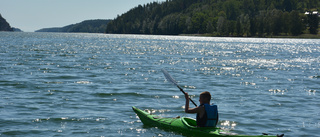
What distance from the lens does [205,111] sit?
10656mm

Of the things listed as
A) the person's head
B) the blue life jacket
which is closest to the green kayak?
the blue life jacket

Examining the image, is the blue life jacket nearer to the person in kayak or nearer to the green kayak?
the person in kayak

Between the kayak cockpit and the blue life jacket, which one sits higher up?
the blue life jacket

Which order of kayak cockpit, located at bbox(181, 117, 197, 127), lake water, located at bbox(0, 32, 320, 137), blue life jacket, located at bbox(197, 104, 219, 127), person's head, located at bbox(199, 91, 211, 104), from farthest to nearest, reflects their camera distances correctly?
lake water, located at bbox(0, 32, 320, 137) < kayak cockpit, located at bbox(181, 117, 197, 127) < blue life jacket, located at bbox(197, 104, 219, 127) < person's head, located at bbox(199, 91, 211, 104)

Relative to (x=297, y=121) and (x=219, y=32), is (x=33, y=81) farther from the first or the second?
(x=219, y=32)

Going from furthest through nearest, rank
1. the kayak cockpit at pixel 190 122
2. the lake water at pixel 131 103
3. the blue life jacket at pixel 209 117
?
the lake water at pixel 131 103
the kayak cockpit at pixel 190 122
the blue life jacket at pixel 209 117

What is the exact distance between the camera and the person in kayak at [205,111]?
10513mm

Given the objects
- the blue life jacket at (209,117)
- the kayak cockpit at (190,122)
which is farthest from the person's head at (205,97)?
the kayak cockpit at (190,122)

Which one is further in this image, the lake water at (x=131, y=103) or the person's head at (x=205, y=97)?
the lake water at (x=131, y=103)

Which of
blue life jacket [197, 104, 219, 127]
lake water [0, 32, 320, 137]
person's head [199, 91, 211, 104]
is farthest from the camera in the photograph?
lake water [0, 32, 320, 137]

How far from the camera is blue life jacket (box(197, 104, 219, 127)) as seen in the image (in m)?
10.6

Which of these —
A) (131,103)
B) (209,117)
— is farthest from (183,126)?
(131,103)

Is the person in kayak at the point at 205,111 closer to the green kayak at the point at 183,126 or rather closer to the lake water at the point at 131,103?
the green kayak at the point at 183,126

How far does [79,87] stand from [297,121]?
12663 millimetres
